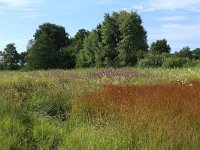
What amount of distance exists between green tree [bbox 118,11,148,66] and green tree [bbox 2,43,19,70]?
117 feet

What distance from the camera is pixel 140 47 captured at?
47688 millimetres

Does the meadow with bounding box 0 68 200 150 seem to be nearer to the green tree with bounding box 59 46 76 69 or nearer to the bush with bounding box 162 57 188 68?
the bush with bounding box 162 57 188 68

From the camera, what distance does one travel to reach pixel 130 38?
152ft

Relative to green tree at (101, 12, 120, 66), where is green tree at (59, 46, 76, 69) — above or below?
below

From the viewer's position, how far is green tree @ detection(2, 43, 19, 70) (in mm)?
79125

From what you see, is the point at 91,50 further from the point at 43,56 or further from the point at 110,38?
the point at 43,56

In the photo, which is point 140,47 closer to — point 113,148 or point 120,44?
point 120,44

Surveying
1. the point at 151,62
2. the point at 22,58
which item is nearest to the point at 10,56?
the point at 22,58

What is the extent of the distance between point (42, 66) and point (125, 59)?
18465mm

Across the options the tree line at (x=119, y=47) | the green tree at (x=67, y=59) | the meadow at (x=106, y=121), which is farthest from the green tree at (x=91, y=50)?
the meadow at (x=106, y=121)

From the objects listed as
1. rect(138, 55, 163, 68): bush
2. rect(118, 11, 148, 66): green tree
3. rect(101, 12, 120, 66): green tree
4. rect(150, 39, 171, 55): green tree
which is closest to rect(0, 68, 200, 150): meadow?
rect(138, 55, 163, 68): bush

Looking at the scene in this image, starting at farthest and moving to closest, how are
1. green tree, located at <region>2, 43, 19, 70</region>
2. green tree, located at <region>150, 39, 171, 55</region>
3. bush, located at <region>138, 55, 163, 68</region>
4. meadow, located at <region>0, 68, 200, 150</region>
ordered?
1. green tree, located at <region>2, 43, 19, 70</region>
2. green tree, located at <region>150, 39, 171, 55</region>
3. bush, located at <region>138, 55, 163, 68</region>
4. meadow, located at <region>0, 68, 200, 150</region>

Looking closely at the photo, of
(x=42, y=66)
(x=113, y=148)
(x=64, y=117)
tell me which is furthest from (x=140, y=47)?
(x=113, y=148)

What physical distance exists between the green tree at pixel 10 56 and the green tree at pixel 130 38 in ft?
117
